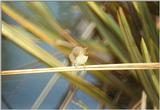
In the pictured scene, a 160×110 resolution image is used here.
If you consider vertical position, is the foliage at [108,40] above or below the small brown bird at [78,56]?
above

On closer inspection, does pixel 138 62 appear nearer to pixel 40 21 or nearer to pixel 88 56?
pixel 88 56

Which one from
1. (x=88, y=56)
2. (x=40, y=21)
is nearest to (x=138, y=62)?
(x=88, y=56)

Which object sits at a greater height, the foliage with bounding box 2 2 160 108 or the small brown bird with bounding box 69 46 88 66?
the foliage with bounding box 2 2 160 108

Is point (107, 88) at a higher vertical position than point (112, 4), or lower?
lower

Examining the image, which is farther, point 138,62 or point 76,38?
point 76,38

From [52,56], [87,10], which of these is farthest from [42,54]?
[87,10]

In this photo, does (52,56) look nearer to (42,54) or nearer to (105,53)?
(42,54)
